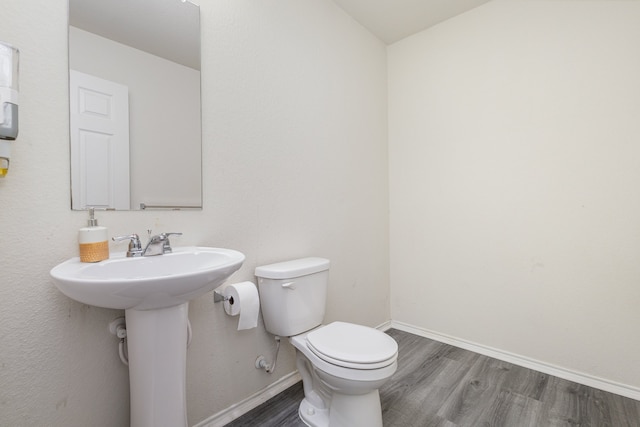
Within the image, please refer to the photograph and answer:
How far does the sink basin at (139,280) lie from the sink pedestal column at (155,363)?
90 millimetres

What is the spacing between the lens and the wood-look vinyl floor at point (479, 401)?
1.43 metres

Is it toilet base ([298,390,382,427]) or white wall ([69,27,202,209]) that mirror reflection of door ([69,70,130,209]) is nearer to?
white wall ([69,27,202,209])

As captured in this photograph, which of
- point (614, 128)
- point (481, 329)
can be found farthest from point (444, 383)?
point (614, 128)

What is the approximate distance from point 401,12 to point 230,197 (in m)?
1.80

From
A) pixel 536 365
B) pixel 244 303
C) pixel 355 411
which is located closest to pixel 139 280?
pixel 244 303

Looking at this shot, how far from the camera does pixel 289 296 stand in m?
1.46

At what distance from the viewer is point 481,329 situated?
6.86ft

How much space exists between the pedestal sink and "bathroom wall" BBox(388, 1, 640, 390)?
1731 mm

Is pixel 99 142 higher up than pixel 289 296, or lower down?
higher up

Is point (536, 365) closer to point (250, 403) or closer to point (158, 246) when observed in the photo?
point (250, 403)

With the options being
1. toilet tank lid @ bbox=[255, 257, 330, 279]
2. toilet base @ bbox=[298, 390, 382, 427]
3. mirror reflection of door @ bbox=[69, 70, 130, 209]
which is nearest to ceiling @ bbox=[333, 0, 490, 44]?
mirror reflection of door @ bbox=[69, 70, 130, 209]

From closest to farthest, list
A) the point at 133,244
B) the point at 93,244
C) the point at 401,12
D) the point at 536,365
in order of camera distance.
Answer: the point at 93,244 → the point at 133,244 → the point at 536,365 → the point at 401,12

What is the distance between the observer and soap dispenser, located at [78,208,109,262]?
98 centimetres

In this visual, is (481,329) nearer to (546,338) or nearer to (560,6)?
(546,338)
